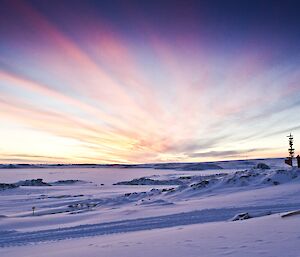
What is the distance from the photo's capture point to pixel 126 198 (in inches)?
864

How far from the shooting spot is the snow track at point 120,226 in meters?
10.6

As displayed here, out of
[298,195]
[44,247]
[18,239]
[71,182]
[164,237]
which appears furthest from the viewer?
[71,182]

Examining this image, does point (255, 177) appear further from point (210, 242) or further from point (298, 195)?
point (210, 242)

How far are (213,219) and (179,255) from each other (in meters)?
6.22

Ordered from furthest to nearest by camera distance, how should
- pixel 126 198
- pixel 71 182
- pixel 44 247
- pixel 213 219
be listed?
1. pixel 71 182
2. pixel 126 198
3. pixel 213 219
4. pixel 44 247

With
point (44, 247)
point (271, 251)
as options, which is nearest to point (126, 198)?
point (44, 247)

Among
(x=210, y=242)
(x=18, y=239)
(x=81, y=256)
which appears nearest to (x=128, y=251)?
(x=81, y=256)

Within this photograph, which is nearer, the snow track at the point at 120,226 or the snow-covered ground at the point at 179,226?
the snow-covered ground at the point at 179,226

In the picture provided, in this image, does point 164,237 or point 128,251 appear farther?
point 164,237

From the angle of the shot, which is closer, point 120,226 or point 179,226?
point 179,226

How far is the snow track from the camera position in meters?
10.6

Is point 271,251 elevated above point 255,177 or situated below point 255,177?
below

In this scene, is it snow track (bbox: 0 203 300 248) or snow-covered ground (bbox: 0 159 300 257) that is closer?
snow-covered ground (bbox: 0 159 300 257)

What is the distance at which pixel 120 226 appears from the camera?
1181cm
